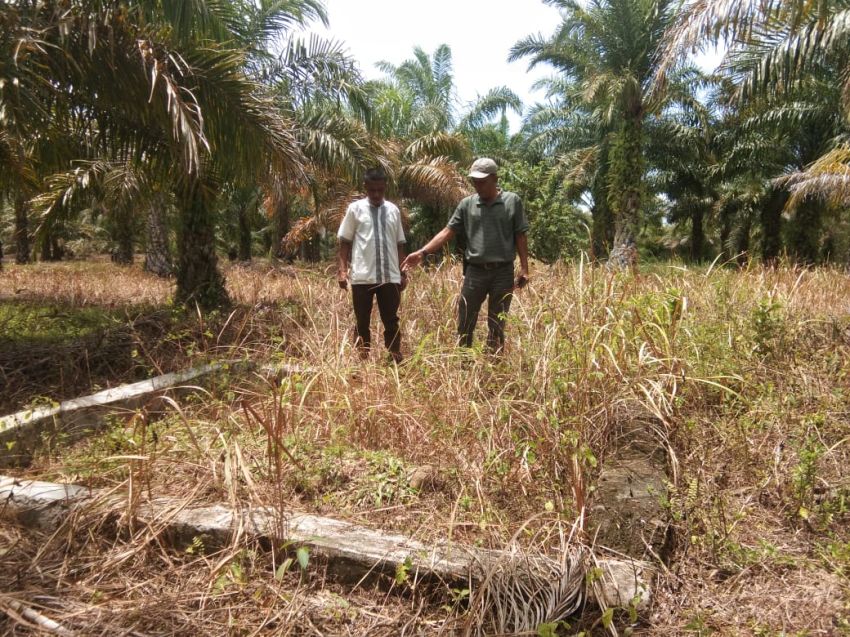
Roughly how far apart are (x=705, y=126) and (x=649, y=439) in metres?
14.7

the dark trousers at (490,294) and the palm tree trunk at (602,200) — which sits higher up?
the palm tree trunk at (602,200)

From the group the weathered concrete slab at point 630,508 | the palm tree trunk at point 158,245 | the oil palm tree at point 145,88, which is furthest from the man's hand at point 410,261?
the palm tree trunk at point 158,245

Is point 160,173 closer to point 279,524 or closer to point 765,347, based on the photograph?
point 279,524

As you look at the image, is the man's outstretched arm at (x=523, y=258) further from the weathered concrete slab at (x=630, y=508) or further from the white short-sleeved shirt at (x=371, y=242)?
the weathered concrete slab at (x=630, y=508)

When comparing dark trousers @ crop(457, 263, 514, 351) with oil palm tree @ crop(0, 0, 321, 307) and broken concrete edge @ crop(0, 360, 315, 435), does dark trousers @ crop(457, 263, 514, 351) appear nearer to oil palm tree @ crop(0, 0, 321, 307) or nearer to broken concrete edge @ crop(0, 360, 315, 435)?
broken concrete edge @ crop(0, 360, 315, 435)

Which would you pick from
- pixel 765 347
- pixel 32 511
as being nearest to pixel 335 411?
pixel 32 511

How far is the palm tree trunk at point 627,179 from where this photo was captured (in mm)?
12914

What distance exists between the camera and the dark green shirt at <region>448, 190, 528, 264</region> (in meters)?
3.94

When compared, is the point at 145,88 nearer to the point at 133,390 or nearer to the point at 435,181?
the point at 133,390

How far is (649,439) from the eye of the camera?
265 cm

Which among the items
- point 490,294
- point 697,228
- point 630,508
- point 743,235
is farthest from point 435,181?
point 743,235

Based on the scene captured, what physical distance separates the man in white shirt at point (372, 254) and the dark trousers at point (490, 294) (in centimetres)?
54

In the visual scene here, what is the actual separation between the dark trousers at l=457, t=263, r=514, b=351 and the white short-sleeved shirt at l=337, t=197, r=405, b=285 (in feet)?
1.84

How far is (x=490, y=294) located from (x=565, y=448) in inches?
70.1
